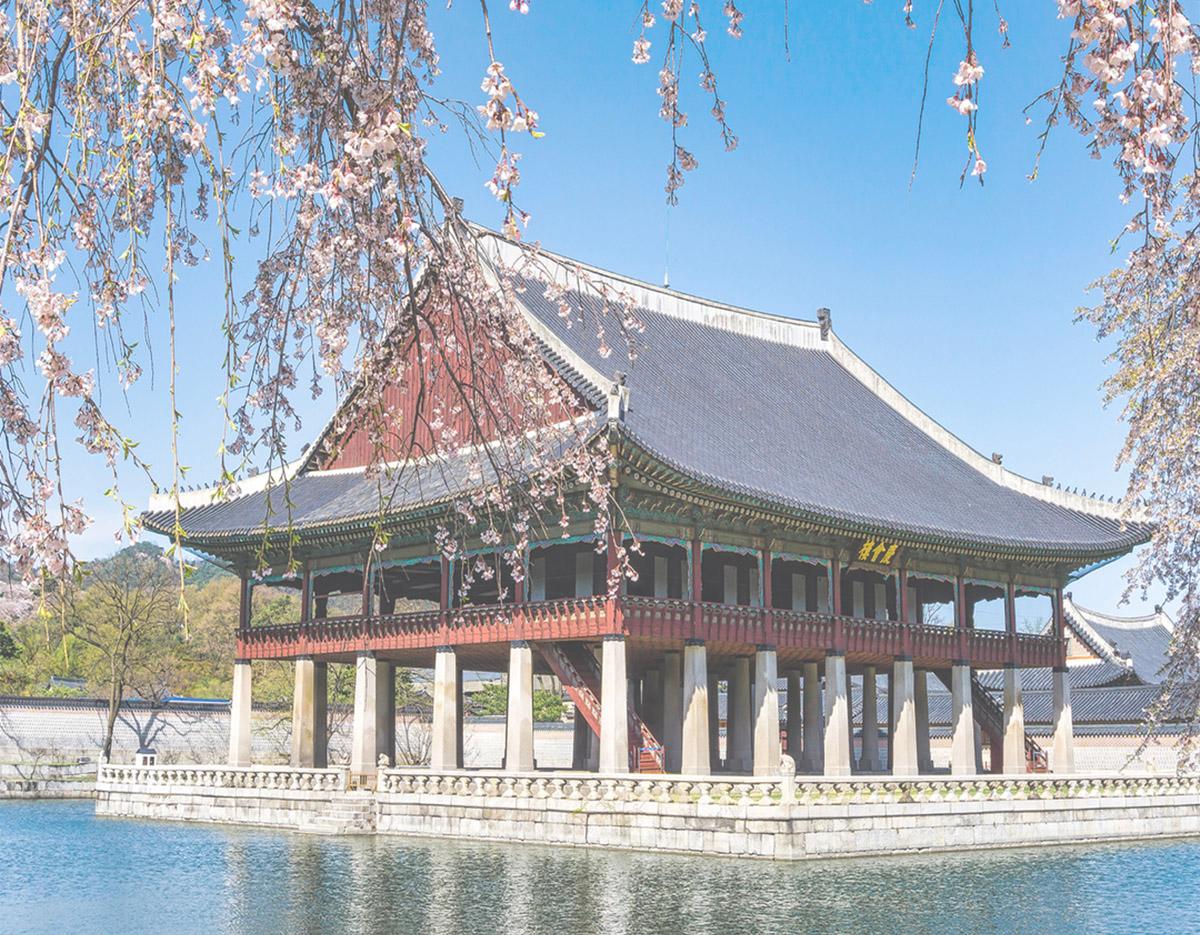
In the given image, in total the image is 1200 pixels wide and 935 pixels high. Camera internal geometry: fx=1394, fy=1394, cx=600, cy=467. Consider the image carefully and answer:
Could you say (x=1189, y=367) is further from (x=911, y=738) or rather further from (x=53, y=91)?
(x=911, y=738)

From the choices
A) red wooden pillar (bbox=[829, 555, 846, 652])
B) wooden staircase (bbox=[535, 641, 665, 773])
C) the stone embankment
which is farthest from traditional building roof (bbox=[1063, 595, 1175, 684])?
wooden staircase (bbox=[535, 641, 665, 773])

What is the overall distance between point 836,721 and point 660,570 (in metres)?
5.71

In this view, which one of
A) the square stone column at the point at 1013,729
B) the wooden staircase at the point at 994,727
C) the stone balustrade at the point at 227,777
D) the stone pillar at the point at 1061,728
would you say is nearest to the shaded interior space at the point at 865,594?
the wooden staircase at the point at 994,727

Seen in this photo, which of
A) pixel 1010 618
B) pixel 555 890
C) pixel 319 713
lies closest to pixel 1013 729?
pixel 1010 618

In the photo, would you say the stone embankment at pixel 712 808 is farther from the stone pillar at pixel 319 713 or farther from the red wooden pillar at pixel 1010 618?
the red wooden pillar at pixel 1010 618

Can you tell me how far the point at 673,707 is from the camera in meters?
34.6

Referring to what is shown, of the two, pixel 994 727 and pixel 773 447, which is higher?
pixel 773 447

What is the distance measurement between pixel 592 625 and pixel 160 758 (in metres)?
32.4

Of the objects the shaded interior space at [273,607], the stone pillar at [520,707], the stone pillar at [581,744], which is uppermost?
the shaded interior space at [273,607]

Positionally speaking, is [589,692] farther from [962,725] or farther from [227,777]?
[962,725]

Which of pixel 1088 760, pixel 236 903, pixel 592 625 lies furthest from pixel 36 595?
pixel 1088 760

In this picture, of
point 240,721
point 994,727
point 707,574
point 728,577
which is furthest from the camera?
point 994,727

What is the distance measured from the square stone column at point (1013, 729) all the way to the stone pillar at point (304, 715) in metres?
19.0

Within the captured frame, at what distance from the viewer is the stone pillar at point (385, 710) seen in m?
36.8
